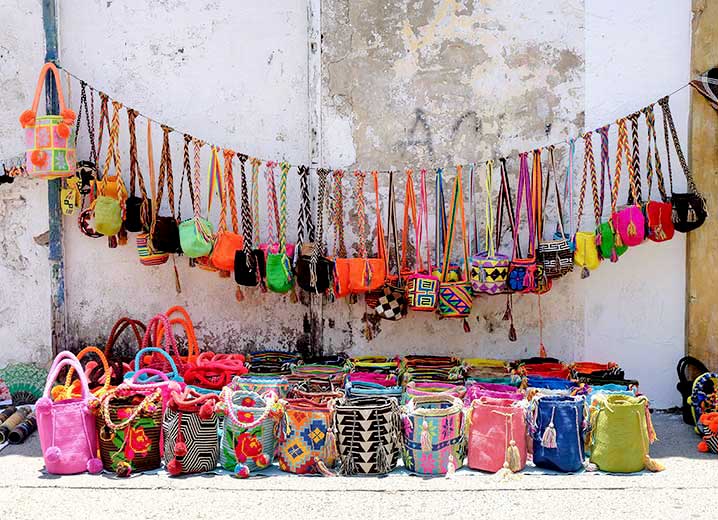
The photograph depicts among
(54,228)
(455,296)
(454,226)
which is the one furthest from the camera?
(54,228)

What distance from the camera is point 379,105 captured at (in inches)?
264

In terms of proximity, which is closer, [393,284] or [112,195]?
[393,284]

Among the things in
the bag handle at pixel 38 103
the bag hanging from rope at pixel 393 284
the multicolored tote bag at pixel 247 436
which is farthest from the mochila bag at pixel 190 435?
the bag handle at pixel 38 103

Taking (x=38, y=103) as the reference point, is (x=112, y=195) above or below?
below

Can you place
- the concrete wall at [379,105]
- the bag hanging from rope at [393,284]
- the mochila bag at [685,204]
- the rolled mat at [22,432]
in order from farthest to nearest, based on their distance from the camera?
the concrete wall at [379,105]
the bag hanging from rope at [393,284]
the mochila bag at [685,204]
the rolled mat at [22,432]

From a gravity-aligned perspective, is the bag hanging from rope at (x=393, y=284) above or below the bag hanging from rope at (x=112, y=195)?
below

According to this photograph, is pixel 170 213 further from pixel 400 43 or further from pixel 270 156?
pixel 400 43

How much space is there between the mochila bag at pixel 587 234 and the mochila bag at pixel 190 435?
9.17ft

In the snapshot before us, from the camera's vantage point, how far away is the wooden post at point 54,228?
6797mm

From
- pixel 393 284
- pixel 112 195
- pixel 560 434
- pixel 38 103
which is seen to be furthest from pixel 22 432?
pixel 560 434

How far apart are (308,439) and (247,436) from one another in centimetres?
36

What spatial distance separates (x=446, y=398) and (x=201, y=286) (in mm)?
2380

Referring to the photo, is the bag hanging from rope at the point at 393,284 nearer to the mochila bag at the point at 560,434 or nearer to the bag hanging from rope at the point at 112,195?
the mochila bag at the point at 560,434

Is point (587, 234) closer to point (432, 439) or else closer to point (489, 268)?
point (489, 268)
